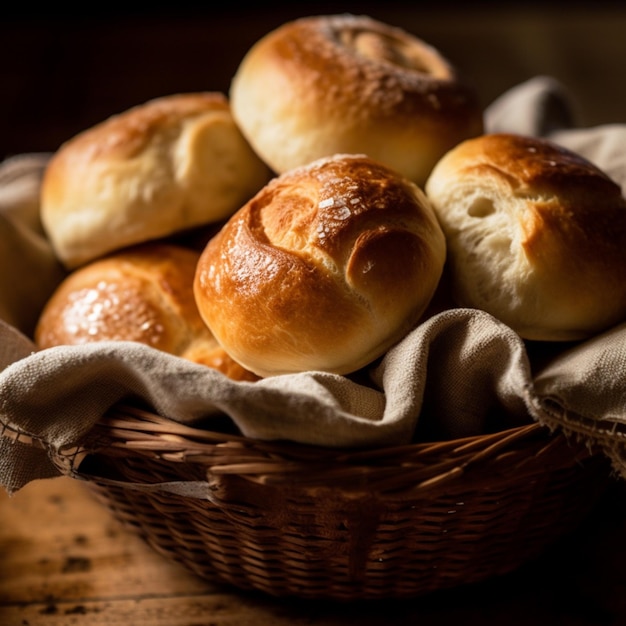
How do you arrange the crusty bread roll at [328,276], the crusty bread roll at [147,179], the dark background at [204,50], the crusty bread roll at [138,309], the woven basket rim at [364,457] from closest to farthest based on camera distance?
the woven basket rim at [364,457], the crusty bread roll at [328,276], the crusty bread roll at [138,309], the crusty bread roll at [147,179], the dark background at [204,50]

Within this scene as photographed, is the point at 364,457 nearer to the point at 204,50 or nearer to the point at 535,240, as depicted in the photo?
the point at 535,240

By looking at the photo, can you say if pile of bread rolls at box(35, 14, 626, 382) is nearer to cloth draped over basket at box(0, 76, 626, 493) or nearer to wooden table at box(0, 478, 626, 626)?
cloth draped over basket at box(0, 76, 626, 493)

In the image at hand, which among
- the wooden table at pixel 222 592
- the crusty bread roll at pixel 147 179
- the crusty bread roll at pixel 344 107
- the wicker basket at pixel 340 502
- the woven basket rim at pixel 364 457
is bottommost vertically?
the wooden table at pixel 222 592

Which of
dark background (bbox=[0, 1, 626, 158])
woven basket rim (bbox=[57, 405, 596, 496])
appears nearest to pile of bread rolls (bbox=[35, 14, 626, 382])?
woven basket rim (bbox=[57, 405, 596, 496])

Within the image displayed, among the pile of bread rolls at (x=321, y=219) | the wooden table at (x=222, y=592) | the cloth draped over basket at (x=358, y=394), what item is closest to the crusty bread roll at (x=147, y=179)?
the pile of bread rolls at (x=321, y=219)

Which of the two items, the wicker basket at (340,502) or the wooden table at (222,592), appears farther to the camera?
the wooden table at (222,592)

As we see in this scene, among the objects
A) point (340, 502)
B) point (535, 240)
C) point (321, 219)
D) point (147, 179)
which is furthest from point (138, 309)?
point (535, 240)

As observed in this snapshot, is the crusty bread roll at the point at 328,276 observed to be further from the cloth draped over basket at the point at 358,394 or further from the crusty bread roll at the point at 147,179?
the crusty bread roll at the point at 147,179
